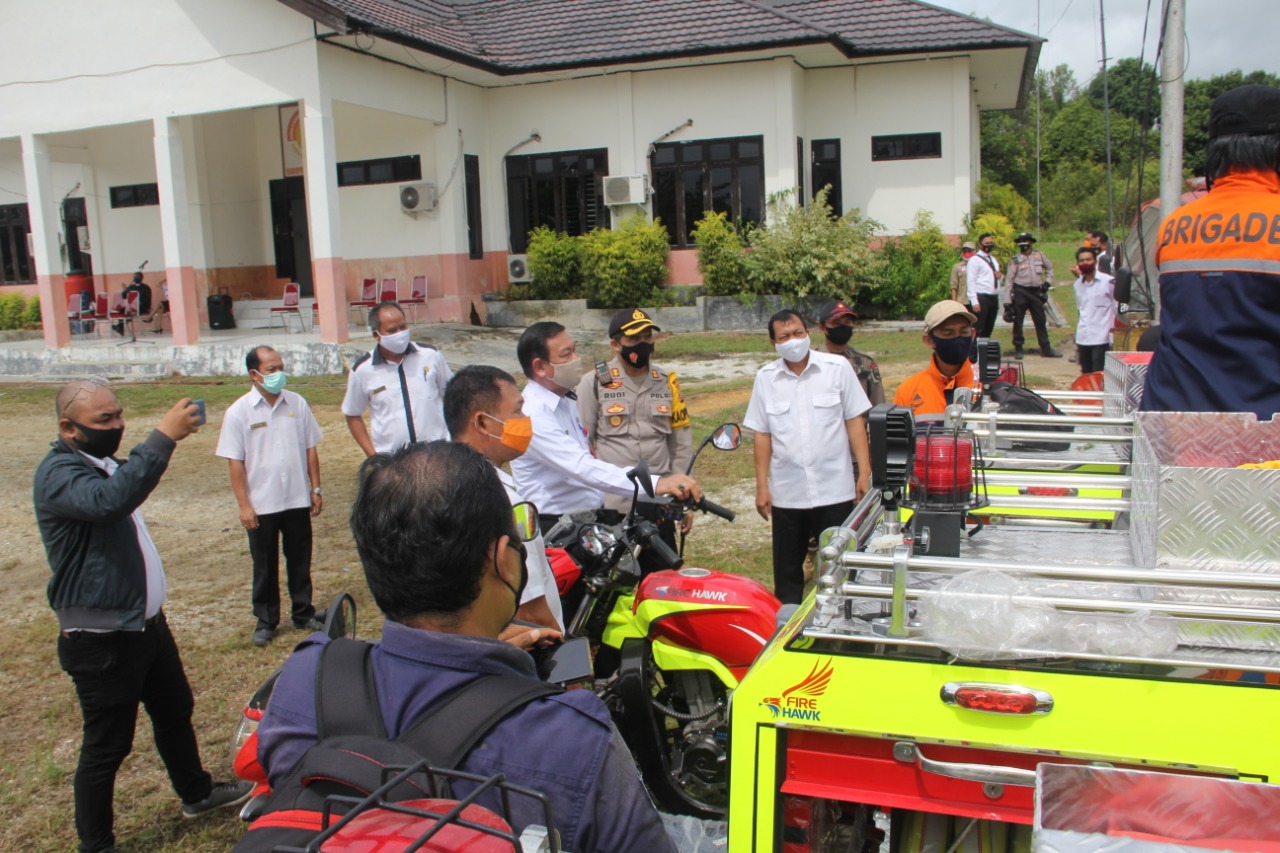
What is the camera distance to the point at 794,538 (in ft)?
16.6

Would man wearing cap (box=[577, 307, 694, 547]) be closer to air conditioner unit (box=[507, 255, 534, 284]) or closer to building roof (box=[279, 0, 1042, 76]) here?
building roof (box=[279, 0, 1042, 76])

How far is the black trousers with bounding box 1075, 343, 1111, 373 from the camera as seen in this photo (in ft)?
37.6

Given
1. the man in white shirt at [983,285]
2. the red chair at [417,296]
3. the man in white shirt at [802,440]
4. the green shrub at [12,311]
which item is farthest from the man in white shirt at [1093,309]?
the green shrub at [12,311]

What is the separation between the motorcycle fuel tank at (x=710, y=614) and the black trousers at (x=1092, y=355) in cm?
937

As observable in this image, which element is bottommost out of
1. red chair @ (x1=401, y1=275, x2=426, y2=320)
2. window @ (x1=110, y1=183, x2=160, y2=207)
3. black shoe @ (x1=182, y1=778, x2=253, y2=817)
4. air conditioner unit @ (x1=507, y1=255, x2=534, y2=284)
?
black shoe @ (x1=182, y1=778, x2=253, y2=817)

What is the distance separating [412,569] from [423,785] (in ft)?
1.22

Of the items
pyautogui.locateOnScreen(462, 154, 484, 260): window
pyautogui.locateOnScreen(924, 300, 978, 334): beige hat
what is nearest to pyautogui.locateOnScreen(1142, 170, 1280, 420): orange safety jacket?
pyautogui.locateOnScreen(924, 300, 978, 334): beige hat

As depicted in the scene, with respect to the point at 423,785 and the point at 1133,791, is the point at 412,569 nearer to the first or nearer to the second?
the point at 423,785

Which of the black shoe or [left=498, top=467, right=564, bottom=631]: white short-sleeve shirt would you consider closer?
[left=498, top=467, right=564, bottom=631]: white short-sleeve shirt

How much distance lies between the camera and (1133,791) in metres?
1.78

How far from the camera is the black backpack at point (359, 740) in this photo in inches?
55.8

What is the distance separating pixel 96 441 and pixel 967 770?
305cm

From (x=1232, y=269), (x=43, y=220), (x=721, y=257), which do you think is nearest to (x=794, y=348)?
(x=1232, y=269)

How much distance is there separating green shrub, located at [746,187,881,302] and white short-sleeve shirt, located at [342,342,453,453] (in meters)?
12.6
